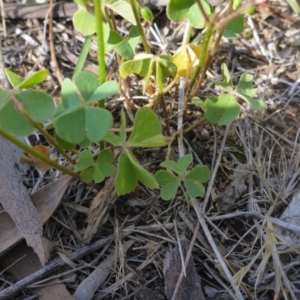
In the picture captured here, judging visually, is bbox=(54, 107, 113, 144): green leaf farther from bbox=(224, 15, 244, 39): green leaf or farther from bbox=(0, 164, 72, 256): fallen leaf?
bbox=(224, 15, 244, 39): green leaf

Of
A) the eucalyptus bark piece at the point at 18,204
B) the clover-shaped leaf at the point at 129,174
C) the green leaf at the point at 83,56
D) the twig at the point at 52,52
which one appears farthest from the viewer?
the twig at the point at 52,52

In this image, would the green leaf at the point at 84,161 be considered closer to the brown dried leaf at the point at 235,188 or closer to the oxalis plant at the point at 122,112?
the oxalis plant at the point at 122,112

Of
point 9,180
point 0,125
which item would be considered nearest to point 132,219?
point 9,180

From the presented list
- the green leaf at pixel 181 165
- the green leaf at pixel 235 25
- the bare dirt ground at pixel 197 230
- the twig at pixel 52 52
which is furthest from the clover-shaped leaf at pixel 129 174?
the twig at pixel 52 52

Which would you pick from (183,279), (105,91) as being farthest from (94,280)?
(105,91)

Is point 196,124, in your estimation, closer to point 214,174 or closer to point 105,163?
point 214,174

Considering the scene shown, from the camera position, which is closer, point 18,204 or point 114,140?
point 114,140

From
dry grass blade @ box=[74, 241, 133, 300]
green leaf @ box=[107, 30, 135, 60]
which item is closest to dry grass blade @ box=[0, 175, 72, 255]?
dry grass blade @ box=[74, 241, 133, 300]
